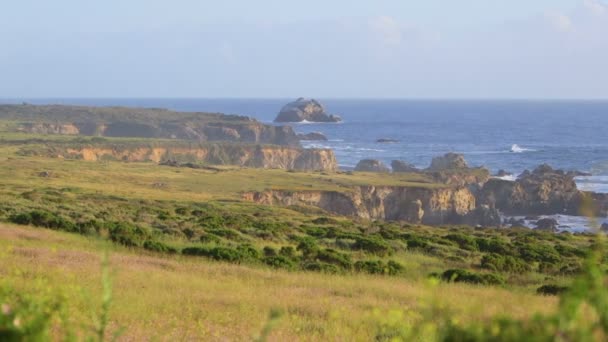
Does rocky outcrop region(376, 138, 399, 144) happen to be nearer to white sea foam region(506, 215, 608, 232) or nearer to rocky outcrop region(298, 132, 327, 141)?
rocky outcrop region(298, 132, 327, 141)

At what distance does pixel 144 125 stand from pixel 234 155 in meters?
38.0

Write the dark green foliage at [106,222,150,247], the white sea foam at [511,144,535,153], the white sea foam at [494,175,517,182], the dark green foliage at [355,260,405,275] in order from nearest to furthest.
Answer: the dark green foliage at [355,260,405,275]
the dark green foliage at [106,222,150,247]
the white sea foam at [494,175,517,182]
the white sea foam at [511,144,535,153]

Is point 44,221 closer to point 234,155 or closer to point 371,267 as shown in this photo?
point 371,267

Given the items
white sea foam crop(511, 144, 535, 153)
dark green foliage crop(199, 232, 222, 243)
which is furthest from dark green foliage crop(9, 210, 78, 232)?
white sea foam crop(511, 144, 535, 153)

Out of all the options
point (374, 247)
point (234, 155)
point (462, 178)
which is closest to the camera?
point (374, 247)

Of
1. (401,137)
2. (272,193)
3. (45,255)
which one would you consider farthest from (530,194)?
(401,137)

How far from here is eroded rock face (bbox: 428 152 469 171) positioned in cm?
10682

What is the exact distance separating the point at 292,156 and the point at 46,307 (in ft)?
382

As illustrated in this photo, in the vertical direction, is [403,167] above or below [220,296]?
below

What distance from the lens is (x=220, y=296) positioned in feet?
37.5

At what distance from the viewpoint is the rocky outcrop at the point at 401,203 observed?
70812 mm

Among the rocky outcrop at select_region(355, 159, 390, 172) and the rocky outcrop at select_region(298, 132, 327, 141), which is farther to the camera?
the rocky outcrop at select_region(298, 132, 327, 141)

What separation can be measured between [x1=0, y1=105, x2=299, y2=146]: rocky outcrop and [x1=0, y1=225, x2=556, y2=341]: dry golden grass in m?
129

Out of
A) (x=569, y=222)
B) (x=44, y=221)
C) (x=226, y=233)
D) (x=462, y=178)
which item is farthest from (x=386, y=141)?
(x=44, y=221)
